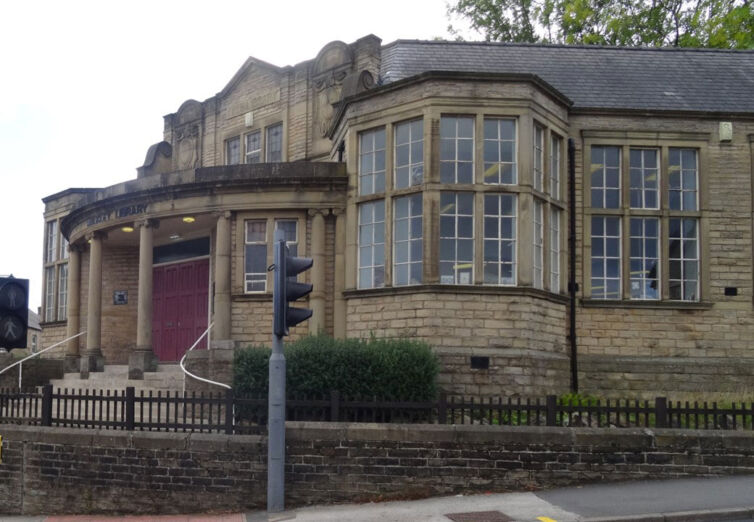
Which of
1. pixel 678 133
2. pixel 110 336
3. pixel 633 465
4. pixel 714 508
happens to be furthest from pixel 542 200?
pixel 110 336

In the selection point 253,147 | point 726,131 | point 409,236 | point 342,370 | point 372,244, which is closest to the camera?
point 342,370

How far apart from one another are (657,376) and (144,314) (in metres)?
10.5

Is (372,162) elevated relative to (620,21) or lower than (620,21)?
lower

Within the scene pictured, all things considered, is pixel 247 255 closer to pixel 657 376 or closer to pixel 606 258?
pixel 606 258

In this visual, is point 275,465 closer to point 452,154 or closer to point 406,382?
point 406,382

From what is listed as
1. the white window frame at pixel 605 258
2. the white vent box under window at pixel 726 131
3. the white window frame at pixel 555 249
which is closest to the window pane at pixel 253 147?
the white window frame at pixel 555 249

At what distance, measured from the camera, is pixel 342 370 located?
497 inches

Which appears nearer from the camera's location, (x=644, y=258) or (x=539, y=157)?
(x=539, y=157)

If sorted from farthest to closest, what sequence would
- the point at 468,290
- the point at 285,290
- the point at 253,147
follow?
1. the point at 253,147
2. the point at 468,290
3. the point at 285,290

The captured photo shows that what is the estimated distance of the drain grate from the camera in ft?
30.6

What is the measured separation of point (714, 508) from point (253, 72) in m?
17.5

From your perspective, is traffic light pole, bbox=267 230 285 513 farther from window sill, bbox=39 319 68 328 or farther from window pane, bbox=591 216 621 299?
window sill, bbox=39 319 68 328

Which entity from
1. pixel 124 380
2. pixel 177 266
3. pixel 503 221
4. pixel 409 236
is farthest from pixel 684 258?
pixel 177 266

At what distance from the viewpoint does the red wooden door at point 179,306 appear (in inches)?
798
